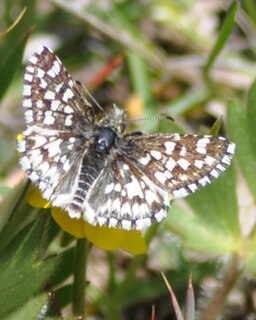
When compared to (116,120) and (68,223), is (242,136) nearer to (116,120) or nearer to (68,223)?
(116,120)

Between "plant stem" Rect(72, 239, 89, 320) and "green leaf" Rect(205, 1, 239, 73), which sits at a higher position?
"green leaf" Rect(205, 1, 239, 73)

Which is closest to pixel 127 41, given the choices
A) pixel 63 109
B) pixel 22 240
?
pixel 63 109

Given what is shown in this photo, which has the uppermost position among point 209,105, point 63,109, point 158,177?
point 209,105

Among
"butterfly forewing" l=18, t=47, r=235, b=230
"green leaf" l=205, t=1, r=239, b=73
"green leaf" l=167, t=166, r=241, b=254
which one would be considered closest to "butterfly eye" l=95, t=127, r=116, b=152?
"butterfly forewing" l=18, t=47, r=235, b=230

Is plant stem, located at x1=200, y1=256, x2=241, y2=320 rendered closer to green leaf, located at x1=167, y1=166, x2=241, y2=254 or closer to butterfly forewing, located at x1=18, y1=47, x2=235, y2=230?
green leaf, located at x1=167, y1=166, x2=241, y2=254

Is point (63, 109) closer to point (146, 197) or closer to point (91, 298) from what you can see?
point (146, 197)

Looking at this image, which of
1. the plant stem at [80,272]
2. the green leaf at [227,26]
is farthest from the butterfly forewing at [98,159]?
the green leaf at [227,26]

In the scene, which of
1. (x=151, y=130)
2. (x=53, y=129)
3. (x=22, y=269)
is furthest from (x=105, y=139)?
(x=151, y=130)

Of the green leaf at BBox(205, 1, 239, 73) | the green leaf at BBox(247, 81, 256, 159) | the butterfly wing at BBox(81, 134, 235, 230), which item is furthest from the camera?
the green leaf at BBox(205, 1, 239, 73)
